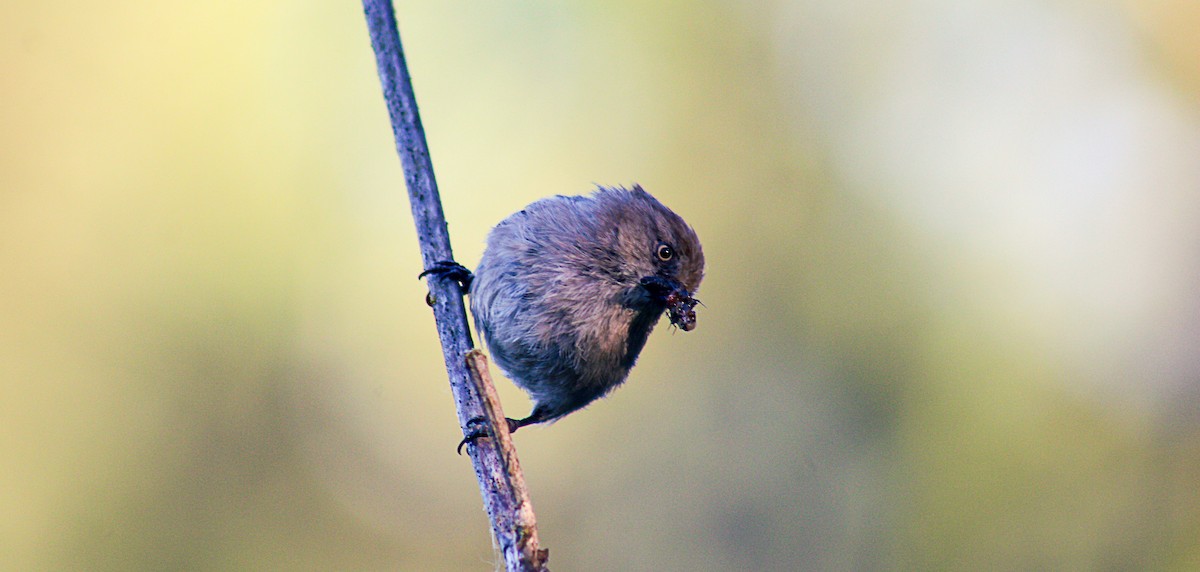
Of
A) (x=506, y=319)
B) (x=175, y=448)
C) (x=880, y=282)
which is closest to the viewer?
(x=506, y=319)

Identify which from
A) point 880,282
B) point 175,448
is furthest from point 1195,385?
point 175,448

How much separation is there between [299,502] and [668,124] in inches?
151

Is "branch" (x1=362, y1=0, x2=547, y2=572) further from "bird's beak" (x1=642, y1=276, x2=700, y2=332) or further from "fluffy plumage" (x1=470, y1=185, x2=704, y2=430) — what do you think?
"bird's beak" (x1=642, y1=276, x2=700, y2=332)

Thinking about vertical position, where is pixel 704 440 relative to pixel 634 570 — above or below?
above

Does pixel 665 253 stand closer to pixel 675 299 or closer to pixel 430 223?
pixel 675 299

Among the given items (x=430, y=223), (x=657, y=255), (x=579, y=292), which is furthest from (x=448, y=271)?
(x=657, y=255)

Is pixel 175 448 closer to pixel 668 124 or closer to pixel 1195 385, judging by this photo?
pixel 668 124

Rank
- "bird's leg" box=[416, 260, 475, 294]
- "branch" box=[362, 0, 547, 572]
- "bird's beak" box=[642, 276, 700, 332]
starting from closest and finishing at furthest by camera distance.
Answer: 1. "branch" box=[362, 0, 547, 572]
2. "bird's leg" box=[416, 260, 475, 294]
3. "bird's beak" box=[642, 276, 700, 332]

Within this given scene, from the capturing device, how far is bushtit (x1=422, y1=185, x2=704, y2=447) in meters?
2.85

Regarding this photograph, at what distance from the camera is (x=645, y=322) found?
10.0 ft

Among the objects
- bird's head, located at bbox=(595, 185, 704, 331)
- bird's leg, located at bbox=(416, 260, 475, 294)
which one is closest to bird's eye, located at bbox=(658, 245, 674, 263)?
bird's head, located at bbox=(595, 185, 704, 331)

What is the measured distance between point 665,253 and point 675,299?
203mm

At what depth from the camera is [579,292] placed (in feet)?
9.39

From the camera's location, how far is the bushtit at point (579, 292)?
2848 mm
